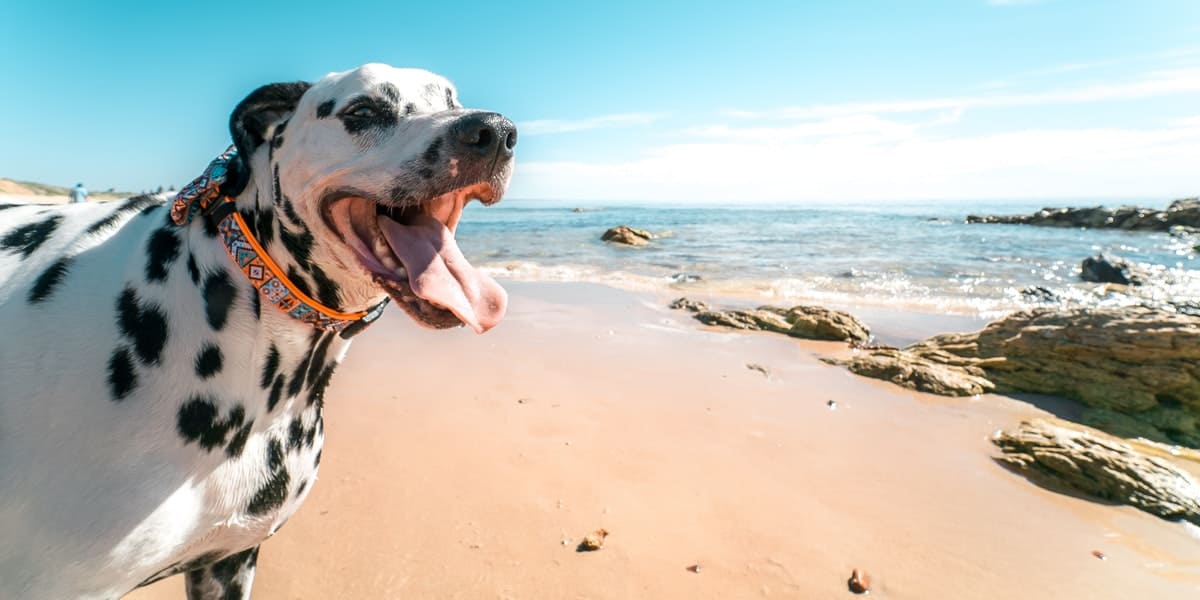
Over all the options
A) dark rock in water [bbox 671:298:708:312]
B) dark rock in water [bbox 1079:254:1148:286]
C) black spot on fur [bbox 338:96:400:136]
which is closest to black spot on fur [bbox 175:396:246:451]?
black spot on fur [bbox 338:96:400:136]

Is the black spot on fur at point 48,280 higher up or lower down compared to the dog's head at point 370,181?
lower down

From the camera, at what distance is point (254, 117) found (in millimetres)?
1766

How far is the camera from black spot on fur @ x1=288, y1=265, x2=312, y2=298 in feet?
5.42

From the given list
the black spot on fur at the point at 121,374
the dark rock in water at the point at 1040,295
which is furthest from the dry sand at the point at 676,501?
the dark rock in water at the point at 1040,295

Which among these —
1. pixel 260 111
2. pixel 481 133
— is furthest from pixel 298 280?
pixel 481 133

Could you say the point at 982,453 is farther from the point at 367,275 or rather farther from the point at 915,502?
the point at 367,275

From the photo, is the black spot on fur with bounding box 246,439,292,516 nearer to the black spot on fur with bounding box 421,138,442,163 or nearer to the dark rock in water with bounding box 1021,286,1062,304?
the black spot on fur with bounding box 421,138,442,163

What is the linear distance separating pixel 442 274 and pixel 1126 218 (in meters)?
47.2

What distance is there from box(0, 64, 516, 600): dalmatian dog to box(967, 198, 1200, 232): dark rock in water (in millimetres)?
45513

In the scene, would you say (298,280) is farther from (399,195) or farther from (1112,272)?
(1112,272)

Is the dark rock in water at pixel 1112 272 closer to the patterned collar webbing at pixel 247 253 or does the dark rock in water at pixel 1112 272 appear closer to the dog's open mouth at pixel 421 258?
the dog's open mouth at pixel 421 258

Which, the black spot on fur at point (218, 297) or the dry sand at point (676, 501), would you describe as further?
the dry sand at point (676, 501)

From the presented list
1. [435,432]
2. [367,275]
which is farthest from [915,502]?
[367,275]

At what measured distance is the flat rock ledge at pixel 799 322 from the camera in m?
7.29
